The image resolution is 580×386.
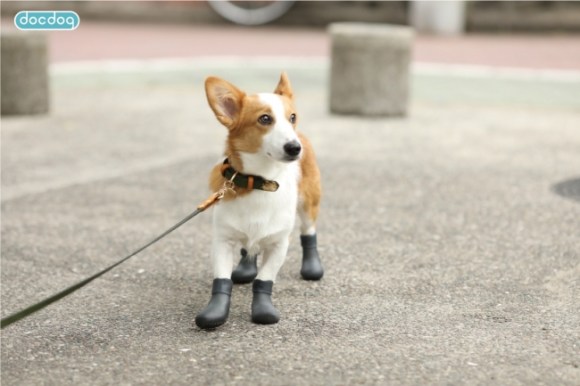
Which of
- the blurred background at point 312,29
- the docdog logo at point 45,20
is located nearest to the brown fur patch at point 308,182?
the docdog logo at point 45,20

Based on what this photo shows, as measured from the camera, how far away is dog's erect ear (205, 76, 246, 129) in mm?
3746

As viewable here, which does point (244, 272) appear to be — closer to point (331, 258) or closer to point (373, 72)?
point (331, 258)

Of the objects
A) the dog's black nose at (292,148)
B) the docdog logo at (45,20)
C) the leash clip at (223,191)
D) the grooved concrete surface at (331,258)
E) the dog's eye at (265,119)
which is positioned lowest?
the grooved concrete surface at (331,258)

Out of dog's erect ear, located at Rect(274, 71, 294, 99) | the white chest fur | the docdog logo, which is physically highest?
the docdog logo

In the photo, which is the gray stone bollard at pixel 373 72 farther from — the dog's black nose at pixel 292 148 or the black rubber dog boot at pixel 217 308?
the dog's black nose at pixel 292 148

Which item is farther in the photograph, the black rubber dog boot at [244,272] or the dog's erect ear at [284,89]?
the black rubber dog boot at [244,272]

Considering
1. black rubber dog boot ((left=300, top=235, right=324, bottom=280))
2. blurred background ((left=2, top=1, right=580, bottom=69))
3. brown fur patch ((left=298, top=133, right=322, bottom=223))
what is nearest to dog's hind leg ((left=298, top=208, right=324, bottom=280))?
black rubber dog boot ((left=300, top=235, right=324, bottom=280))

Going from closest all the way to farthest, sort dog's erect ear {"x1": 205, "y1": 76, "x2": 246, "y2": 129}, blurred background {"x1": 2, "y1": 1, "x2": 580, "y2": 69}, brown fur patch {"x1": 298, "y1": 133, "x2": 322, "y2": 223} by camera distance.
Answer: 1. dog's erect ear {"x1": 205, "y1": 76, "x2": 246, "y2": 129}
2. brown fur patch {"x1": 298, "y1": 133, "x2": 322, "y2": 223}
3. blurred background {"x1": 2, "y1": 1, "x2": 580, "y2": 69}

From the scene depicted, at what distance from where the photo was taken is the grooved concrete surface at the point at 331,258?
3.51m

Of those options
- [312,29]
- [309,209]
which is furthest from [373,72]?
[312,29]

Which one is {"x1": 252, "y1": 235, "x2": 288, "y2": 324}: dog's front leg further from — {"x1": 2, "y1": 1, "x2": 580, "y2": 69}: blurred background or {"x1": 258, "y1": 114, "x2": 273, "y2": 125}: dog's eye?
{"x1": 2, "y1": 1, "x2": 580, "y2": 69}: blurred background

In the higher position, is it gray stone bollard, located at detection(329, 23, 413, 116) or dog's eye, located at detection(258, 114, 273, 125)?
dog's eye, located at detection(258, 114, 273, 125)

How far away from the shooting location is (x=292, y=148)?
11.9 ft

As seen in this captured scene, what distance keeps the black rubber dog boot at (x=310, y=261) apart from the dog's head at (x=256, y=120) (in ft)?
2.65
